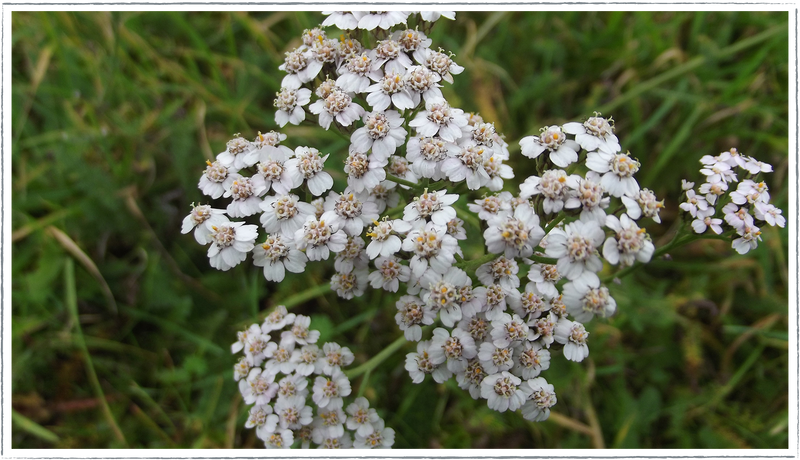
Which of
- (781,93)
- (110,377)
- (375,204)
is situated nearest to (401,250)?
(375,204)

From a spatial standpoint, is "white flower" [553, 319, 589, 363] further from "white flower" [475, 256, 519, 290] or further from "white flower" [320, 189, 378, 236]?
"white flower" [320, 189, 378, 236]

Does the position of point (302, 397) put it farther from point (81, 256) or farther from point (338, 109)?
point (81, 256)

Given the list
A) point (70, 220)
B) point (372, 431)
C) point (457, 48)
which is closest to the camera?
point (372, 431)

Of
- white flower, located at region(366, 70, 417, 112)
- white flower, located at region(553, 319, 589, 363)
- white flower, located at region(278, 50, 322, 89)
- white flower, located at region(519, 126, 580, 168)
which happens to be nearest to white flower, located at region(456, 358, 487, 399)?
white flower, located at region(553, 319, 589, 363)

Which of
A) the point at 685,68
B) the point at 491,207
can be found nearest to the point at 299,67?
the point at 491,207

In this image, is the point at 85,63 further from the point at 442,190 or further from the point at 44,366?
the point at 442,190

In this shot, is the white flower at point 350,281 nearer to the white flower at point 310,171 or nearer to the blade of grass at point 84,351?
the white flower at point 310,171
